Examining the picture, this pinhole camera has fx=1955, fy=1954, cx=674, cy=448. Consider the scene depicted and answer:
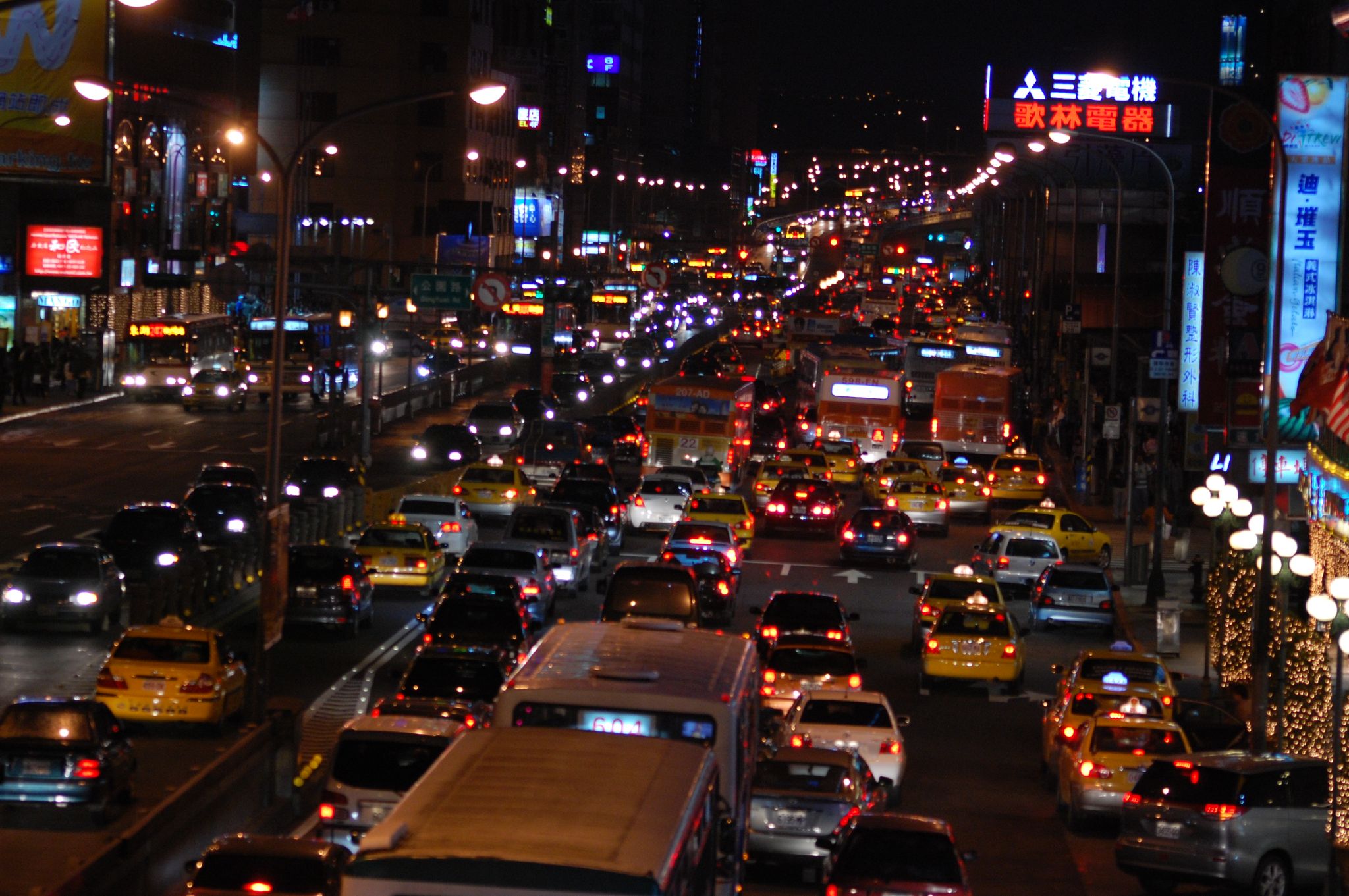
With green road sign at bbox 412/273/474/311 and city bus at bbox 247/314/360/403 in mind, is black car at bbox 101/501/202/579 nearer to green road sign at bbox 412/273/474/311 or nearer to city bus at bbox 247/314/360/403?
green road sign at bbox 412/273/474/311

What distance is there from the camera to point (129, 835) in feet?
53.2

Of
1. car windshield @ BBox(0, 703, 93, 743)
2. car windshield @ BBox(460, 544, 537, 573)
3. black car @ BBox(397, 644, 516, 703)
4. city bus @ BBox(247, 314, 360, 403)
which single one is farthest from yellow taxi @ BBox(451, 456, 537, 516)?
city bus @ BBox(247, 314, 360, 403)

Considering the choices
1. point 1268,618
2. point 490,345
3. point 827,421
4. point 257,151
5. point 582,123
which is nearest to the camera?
point 1268,618

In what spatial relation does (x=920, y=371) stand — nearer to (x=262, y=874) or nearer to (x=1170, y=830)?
(x=1170, y=830)

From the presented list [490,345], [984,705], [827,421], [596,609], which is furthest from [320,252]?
[984,705]

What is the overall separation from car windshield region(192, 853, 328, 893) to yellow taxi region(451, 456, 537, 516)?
3044cm

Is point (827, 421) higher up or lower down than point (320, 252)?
lower down

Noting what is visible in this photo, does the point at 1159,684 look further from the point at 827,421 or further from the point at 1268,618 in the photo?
the point at 827,421

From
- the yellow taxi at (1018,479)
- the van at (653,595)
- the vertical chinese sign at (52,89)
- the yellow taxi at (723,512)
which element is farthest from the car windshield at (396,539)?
the yellow taxi at (1018,479)

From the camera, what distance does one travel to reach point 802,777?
61.9 ft

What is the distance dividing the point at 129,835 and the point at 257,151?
102 m

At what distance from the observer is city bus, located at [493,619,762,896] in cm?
1320

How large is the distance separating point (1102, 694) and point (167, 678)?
1160 cm

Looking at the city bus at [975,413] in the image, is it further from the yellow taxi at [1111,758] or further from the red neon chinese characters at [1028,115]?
the red neon chinese characters at [1028,115]
